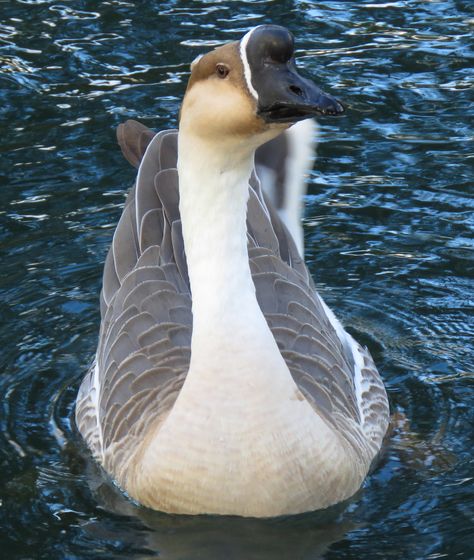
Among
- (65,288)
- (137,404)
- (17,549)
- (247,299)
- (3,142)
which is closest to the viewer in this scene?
(247,299)

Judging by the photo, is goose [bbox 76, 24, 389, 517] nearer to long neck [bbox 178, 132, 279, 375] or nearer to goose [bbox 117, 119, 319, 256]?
long neck [bbox 178, 132, 279, 375]

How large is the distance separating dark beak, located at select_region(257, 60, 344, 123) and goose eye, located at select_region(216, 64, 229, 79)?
0.21m

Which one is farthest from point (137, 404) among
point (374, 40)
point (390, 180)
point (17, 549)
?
point (374, 40)

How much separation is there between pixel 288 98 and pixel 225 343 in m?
1.23

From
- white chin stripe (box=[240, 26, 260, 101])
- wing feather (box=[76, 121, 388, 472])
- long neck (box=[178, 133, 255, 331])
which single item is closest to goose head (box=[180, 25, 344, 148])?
white chin stripe (box=[240, 26, 260, 101])

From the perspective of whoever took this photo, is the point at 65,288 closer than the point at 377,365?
No

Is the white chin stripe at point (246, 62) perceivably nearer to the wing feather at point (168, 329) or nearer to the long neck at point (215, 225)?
the long neck at point (215, 225)

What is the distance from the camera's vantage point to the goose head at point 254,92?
4.75 metres

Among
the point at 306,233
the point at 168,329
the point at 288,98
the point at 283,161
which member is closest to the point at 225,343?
the point at 168,329

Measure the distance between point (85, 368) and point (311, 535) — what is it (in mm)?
2209

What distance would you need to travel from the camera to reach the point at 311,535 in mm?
5879

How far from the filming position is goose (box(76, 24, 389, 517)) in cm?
505

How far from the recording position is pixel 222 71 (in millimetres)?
5012

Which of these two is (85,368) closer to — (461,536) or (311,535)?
(311,535)
